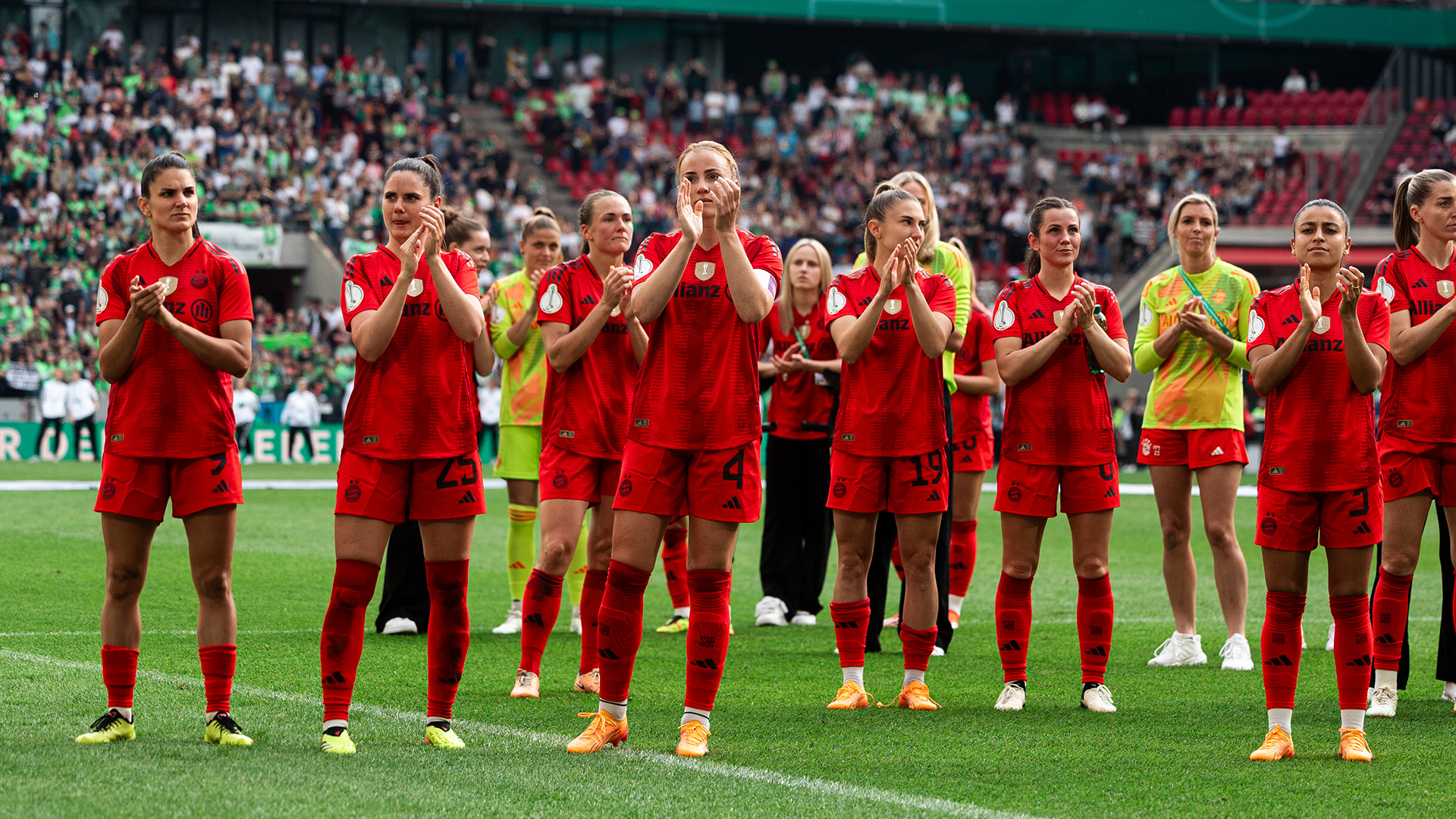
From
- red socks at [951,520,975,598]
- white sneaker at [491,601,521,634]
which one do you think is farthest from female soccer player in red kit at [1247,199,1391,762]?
white sneaker at [491,601,521,634]

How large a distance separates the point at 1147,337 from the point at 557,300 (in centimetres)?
328

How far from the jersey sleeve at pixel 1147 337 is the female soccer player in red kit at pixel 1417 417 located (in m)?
1.54

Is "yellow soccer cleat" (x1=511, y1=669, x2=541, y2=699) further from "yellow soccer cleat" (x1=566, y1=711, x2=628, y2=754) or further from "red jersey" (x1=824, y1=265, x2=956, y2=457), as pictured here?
"red jersey" (x1=824, y1=265, x2=956, y2=457)

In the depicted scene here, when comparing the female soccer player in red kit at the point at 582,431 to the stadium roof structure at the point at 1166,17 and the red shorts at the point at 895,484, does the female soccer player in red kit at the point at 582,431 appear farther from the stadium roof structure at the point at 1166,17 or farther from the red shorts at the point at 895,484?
the stadium roof structure at the point at 1166,17

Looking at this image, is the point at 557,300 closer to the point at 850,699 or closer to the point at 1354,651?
the point at 850,699

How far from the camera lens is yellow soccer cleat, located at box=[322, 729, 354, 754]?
537 centimetres

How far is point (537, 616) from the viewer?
679cm

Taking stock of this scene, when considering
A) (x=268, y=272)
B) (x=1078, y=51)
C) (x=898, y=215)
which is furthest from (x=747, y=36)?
(x=898, y=215)

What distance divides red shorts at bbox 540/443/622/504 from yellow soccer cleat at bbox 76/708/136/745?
2079 millimetres

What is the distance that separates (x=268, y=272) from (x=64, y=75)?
5.80m

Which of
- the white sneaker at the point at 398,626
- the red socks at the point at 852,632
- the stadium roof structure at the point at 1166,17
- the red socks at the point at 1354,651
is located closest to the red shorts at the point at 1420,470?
the red socks at the point at 1354,651

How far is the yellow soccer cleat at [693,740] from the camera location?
5465 millimetres

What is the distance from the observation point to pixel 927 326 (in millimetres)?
6301

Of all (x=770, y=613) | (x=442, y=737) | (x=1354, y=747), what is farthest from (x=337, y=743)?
(x=770, y=613)
